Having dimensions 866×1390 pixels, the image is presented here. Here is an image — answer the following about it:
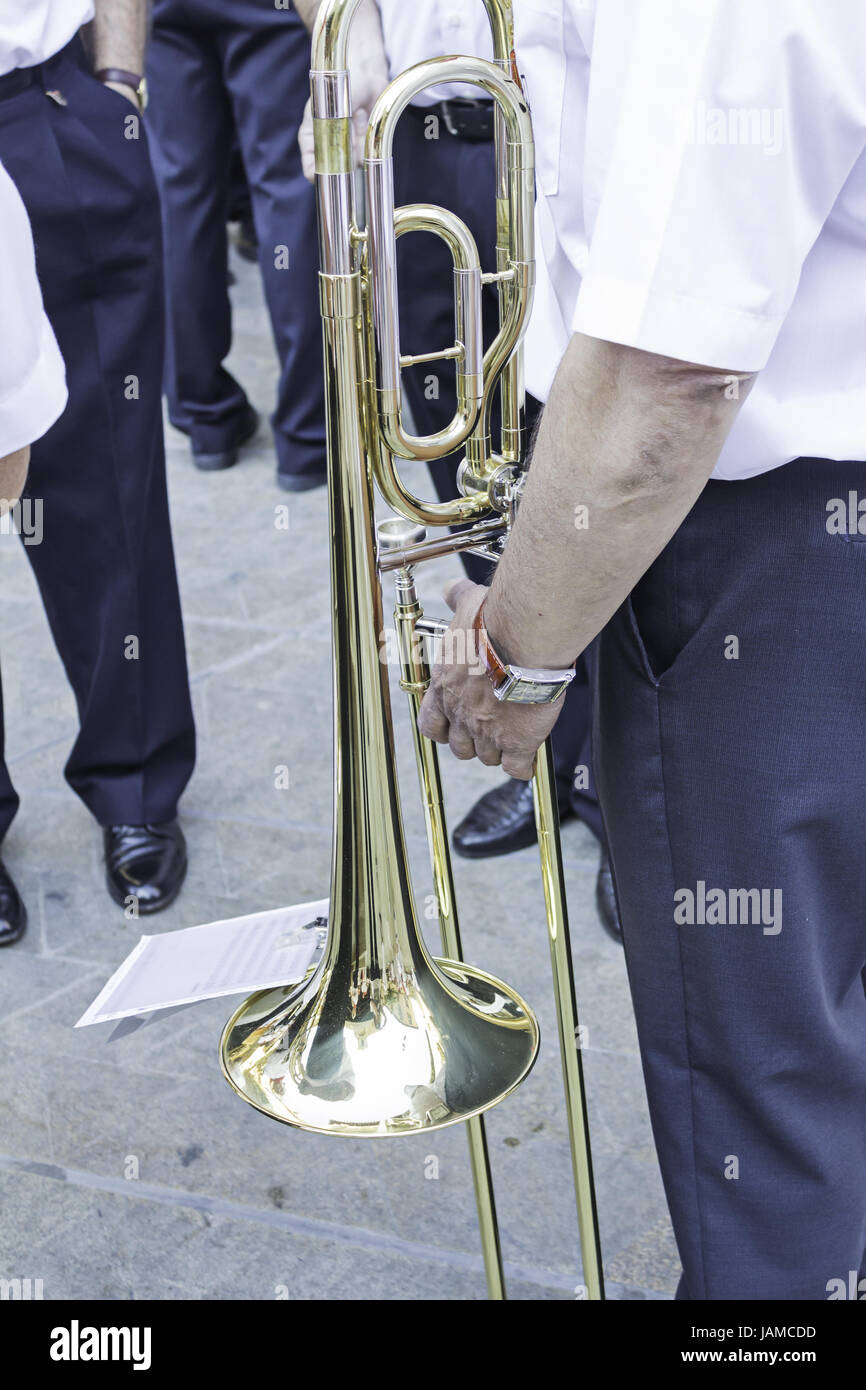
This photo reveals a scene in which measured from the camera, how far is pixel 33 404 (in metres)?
1.22

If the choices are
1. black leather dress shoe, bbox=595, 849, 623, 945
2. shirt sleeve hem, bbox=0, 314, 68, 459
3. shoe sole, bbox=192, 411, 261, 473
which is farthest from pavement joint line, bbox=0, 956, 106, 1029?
shoe sole, bbox=192, 411, 261, 473

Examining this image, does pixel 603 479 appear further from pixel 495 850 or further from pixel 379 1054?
pixel 495 850

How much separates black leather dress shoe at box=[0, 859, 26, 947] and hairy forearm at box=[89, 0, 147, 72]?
1325 mm

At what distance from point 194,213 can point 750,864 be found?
350cm

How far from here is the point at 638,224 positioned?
2.88 feet

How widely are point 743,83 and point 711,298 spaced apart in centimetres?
12

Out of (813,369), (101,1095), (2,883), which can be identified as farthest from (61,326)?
(813,369)

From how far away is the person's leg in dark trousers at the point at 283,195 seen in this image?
12.1 ft

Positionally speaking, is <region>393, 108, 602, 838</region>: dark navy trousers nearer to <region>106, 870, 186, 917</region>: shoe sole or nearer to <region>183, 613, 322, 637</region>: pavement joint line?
<region>106, 870, 186, 917</region>: shoe sole

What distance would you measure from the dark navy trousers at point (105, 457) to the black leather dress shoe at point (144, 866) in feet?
0.10

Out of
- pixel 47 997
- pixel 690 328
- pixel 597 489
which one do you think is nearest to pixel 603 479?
pixel 597 489

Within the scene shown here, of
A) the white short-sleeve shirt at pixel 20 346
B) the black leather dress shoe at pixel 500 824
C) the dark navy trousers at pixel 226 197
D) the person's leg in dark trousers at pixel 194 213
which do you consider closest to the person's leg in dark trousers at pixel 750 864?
the white short-sleeve shirt at pixel 20 346

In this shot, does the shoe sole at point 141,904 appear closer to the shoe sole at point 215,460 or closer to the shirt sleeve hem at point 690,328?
the shirt sleeve hem at point 690,328
